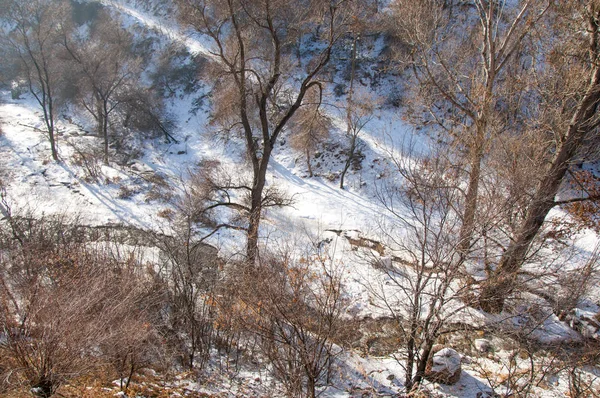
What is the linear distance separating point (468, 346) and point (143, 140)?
22.2 meters

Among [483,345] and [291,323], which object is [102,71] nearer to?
[291,323]

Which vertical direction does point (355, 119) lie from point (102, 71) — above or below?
below

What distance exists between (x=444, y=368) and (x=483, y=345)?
2.42 m

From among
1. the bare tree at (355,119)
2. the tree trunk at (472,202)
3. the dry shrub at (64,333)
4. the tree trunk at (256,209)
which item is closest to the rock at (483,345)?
the tree trunk at (472,202)

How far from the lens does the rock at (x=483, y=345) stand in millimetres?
7605

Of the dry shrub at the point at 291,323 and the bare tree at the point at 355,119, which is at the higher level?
the bare tree at the point at 355,119

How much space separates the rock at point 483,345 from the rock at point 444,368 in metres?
1.92

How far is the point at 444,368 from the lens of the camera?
233 inches

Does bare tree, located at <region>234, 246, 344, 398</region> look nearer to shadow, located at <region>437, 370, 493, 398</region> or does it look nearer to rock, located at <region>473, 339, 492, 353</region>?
shadow, located at <region>437, 370, 493, 398</region>

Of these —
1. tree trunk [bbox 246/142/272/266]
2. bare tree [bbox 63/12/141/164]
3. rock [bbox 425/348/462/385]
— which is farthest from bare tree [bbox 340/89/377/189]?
bare tree [bbox 63/12/141/164]

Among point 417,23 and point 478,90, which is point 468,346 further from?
point 417,23

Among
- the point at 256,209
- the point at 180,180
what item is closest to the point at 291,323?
the point at 256,209

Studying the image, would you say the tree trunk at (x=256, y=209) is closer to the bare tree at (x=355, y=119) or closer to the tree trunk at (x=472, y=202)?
the tree trunk at (x=472, y=202)

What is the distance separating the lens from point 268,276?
564 centimetres
